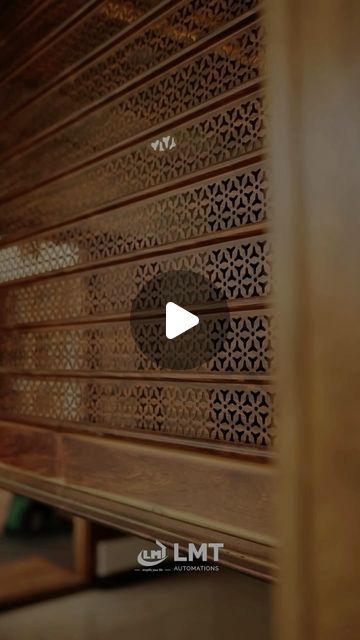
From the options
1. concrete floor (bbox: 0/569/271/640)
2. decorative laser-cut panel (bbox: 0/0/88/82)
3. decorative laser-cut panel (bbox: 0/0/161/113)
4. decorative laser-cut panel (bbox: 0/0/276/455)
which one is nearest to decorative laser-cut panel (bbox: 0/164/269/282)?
decorative laser-cut panel (bbox: 0/0/276/455)

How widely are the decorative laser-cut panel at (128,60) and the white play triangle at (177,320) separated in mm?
544

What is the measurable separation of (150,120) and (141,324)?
459mm

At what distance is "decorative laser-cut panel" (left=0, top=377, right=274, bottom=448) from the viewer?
1193 mm

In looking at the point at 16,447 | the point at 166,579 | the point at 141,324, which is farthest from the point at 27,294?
the point at 166,579

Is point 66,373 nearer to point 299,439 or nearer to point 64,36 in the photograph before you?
point 64,36

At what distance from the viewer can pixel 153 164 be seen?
145 centimetres

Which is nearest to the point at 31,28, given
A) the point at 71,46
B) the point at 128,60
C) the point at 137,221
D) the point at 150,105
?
the point at 71,46

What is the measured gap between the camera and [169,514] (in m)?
1.35

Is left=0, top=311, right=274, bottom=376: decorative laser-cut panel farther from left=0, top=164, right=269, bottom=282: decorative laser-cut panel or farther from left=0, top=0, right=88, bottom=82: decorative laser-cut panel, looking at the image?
left=0, top=0, right=88, bottom=82: decorative laser-cut panel

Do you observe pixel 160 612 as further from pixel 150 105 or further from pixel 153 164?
pixel 150 105

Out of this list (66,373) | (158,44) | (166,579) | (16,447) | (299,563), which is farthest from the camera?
(16,447)

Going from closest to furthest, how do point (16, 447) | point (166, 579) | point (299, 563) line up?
1. point (299, 563)
2. point (166, 579)
3. point (16, 447)

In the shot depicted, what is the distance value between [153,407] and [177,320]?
0.68 feet
